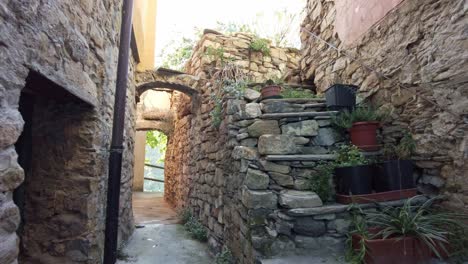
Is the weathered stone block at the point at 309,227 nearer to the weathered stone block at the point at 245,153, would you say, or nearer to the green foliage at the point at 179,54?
the weathered stone block at the point at 245,153

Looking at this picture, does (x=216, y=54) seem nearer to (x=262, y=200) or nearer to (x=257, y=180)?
(x=257, y=180)

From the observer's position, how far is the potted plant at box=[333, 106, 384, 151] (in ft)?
8.54

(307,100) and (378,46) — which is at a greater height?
(378,46)

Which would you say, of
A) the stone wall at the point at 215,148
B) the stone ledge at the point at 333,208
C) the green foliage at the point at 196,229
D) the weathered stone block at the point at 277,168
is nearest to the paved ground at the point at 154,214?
the stone wall at the point at 215,148

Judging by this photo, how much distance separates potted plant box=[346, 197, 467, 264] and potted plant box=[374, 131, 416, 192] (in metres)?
0.20

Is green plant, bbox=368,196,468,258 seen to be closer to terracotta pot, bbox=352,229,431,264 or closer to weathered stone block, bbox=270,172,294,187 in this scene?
terracotta pot, bbox=352,229,431,264

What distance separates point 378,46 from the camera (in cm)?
290

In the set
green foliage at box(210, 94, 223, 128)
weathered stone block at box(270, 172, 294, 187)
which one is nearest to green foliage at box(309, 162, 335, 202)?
weathered stone block at box(270, 172, 294, 187)

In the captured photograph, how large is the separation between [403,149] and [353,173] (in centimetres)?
55

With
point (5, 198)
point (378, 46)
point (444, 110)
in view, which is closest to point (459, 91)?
point (444, 110)

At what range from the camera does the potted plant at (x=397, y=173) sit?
229 cm

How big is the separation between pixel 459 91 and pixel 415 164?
0.68 metres

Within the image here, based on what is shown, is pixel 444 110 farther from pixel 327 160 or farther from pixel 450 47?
pixel 327 160

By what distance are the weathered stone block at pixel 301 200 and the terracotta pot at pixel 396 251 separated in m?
0.48
